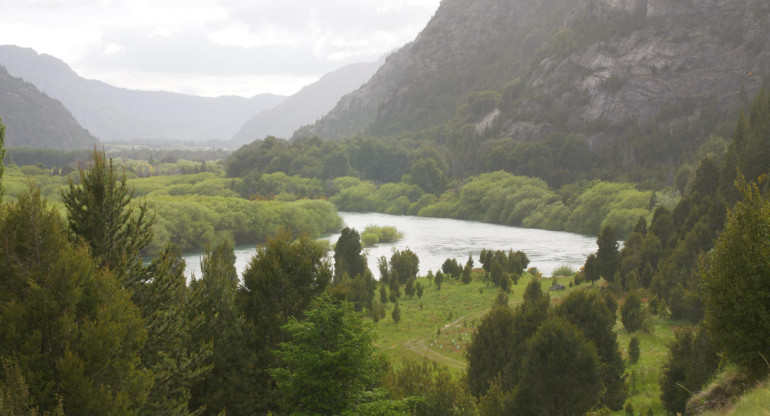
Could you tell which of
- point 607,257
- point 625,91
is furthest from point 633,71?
point 607,257

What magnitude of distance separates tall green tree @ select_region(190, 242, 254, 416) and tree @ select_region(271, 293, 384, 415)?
2.30 m

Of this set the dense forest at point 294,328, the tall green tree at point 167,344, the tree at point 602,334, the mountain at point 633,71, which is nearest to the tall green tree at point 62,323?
the dense forest at point 294,328

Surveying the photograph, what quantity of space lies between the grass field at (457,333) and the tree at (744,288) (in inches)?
390

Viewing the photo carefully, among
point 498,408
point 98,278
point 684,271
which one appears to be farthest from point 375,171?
point 98,278

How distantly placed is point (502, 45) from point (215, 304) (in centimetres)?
18766

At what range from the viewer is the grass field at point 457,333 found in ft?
84.8

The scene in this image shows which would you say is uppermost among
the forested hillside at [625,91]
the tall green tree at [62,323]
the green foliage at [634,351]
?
the forested hillside at [625,91]

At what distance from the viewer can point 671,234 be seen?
161ft

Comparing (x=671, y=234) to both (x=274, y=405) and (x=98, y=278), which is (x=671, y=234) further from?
(x=98, y=278)

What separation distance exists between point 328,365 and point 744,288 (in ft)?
30.3

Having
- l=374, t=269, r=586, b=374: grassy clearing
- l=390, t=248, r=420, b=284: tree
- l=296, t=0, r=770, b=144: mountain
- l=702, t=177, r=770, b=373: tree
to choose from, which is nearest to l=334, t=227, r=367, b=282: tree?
l=390, t=248, r=420, b=284: tree

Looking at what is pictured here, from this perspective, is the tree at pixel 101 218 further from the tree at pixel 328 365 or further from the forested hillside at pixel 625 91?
the forested hillside at pixel 625 91

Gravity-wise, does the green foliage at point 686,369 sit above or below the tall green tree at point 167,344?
below

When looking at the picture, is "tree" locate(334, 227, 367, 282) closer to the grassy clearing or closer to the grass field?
the grass field
